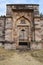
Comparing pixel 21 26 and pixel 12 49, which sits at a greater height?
pixel 21 26

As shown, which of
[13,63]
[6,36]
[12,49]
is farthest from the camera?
[6,36]

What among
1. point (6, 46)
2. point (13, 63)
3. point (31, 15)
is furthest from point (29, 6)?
point (13, 63)

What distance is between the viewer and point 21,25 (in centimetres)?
2061

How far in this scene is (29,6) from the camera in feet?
66.9

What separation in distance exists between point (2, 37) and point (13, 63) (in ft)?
26.9

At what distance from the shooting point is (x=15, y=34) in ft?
66.4

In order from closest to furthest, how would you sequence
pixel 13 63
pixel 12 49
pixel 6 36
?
pixel 13 63, pixel 12 49, pixel 6 36

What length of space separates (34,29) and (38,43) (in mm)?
1989

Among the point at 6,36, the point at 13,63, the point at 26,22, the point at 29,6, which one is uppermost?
the point at 29,6

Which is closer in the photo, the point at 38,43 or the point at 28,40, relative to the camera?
the point at 38,43

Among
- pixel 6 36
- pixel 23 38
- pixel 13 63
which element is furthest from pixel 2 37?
pixel 13 63

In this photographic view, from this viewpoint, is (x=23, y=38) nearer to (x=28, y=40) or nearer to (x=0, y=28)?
(x=28, y=40)

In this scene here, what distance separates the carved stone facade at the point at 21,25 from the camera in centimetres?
1980

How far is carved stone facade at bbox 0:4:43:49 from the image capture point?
19797mm
